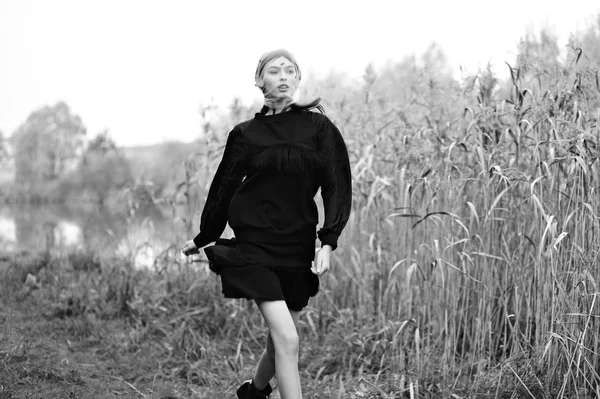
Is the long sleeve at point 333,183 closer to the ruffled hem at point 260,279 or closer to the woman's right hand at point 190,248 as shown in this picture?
the ruffled hem at point 260,279

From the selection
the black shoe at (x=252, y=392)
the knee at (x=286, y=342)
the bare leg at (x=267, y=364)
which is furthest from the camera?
the black shoe at (x=252, y=392)

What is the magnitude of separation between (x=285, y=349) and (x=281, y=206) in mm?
537

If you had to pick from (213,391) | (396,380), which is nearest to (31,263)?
(213,391)

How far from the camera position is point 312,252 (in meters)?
2.49

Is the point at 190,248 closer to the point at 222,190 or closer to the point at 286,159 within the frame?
the point at 222,190

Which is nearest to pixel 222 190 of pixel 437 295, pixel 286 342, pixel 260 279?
pixel 260 279

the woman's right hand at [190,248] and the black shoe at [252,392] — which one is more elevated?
→ the woman's right hand at [190,248]

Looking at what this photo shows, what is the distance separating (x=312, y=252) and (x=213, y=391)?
128cm

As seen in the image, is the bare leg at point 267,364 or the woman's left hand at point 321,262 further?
the bare leg at point 267,364

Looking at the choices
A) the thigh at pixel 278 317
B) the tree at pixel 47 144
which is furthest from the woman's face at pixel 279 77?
the tree at pixel 47 144

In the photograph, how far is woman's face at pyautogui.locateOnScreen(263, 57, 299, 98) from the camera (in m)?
2.49

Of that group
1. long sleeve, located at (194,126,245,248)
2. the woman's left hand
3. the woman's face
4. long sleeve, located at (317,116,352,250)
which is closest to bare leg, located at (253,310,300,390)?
the woman's left hand

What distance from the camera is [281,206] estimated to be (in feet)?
7.91

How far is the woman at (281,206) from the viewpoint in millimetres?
2322
